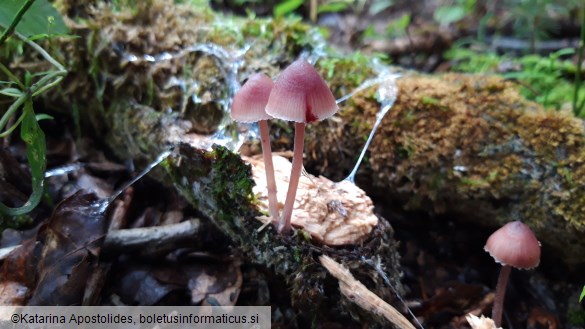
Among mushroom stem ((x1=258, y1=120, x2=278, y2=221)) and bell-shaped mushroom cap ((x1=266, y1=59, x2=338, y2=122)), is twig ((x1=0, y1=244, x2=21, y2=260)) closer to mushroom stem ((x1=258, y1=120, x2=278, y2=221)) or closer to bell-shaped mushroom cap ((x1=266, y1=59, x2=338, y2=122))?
mushroom stem ((x1=258, y1=120, x2=278, y2=221))

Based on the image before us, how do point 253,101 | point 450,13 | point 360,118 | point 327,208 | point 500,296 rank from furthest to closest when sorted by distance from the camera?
point 450,13 → point 360,118 → point 500,296 → point 327,208 → point 253,101

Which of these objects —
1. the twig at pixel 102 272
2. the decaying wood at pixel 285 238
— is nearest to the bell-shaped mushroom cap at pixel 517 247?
the decaying wood at pixel 285 238

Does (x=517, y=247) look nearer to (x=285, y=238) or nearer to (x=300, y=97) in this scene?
(x=285, y=238)

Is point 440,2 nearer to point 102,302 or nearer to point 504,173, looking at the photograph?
point 504,173

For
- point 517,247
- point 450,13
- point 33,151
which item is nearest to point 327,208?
point 517,247

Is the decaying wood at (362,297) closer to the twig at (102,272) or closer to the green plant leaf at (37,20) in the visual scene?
the twig at (102,272)

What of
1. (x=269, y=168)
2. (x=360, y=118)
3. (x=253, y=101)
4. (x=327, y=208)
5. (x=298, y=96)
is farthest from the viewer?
(x=360, y=118)
